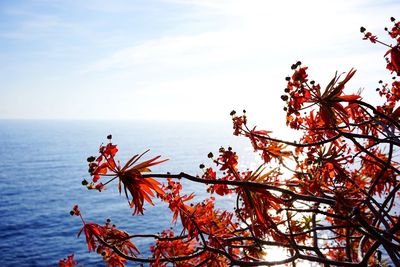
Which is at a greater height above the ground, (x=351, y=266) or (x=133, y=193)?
(x=133, y=193)

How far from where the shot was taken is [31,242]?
57.4 m

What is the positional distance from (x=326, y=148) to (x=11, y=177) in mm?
124235

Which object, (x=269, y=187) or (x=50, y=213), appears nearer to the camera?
(x=269, y=187)

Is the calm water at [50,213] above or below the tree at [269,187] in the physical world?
below

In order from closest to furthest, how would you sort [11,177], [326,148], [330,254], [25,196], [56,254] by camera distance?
[326,148] < [330,254] < [56,254] < [25,196] < [11,177]

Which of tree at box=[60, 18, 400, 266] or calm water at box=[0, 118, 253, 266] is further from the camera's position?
calm water at box=[0, 118, 253, 266]

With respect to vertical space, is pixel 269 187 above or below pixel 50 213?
above

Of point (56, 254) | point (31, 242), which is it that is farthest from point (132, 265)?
point (31, 242)

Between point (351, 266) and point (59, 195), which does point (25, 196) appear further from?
point (351, 266)

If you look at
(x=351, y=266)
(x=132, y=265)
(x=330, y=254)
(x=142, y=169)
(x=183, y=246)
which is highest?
(x=142, y=169)

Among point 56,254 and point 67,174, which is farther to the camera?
point 67,174

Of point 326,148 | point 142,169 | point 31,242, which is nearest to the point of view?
point 142,169

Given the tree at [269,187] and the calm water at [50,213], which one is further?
the calm water at [50,213]

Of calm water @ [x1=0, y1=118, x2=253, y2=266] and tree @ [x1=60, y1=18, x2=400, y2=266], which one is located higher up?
tree @ [x1=60, y1=18, x2=400, y2=266]
